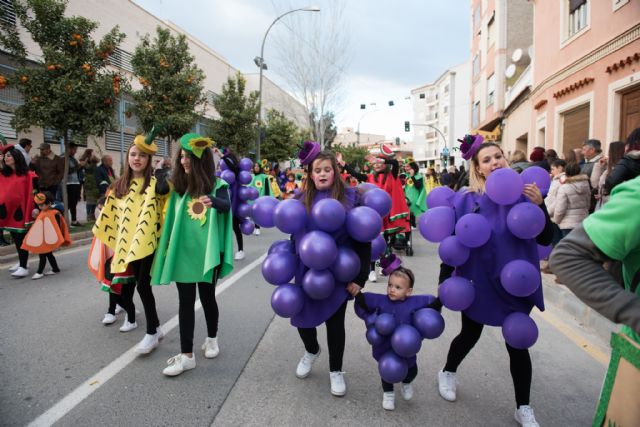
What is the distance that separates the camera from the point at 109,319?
4484 mm

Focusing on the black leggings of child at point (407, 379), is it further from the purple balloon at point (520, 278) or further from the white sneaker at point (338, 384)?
the purple balloon at point (520, 278)

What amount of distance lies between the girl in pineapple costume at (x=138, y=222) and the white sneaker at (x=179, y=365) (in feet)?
1.43

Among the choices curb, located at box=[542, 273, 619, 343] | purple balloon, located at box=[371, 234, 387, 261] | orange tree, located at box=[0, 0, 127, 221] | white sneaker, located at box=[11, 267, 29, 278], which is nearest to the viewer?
purple balloon, located at box=[371, 234, 387, 261]

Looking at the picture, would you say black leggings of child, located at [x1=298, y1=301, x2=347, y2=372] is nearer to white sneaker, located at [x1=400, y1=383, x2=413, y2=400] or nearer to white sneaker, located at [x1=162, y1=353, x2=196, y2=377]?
white sneaker, located at [x1=400, y1=383, x2=413, y2=400]

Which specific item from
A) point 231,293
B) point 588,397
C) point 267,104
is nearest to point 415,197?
point 231,293

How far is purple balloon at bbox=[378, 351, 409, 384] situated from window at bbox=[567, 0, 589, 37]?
11999 mm

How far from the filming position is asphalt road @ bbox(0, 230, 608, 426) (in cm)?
279

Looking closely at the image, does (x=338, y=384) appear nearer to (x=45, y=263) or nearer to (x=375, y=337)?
(x=375, y=337)

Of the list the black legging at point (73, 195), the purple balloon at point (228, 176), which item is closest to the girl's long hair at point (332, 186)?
the purple balloon at point (228, 176)

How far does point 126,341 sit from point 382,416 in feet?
8.37

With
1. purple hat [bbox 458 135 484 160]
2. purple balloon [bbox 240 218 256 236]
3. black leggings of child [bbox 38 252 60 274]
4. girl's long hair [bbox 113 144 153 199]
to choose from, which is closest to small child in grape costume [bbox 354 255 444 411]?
purple hat [bbox 458 135 484 160]

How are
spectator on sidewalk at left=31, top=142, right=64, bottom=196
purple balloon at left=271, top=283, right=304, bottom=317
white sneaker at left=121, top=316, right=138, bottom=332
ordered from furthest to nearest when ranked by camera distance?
spectator on sidewalk at left=31, top=142, right=64, bottom=196, white sneaker at left=121, top=316, right=138, bottom=332, purple balloon at left=271, top=283, right=304, bottom=317

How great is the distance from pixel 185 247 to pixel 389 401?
192cm

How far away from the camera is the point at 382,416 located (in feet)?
9.20
